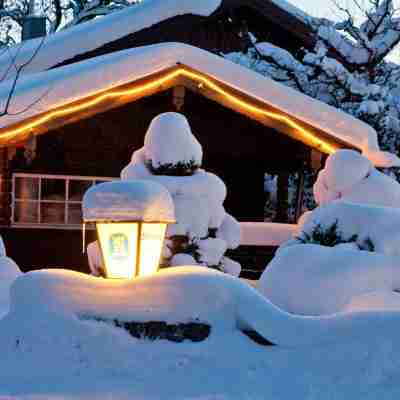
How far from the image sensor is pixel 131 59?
9484 millimetres

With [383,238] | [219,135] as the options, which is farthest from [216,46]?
[383,238]

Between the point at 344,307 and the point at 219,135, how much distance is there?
661 centimetres

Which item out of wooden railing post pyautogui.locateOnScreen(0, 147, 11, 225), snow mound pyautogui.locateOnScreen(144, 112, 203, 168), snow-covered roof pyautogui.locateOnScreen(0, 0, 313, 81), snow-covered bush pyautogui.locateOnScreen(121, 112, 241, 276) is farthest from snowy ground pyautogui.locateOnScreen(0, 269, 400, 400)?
snow-covered roof pyautogui.locateOnScreen(0, 0, 313, 81)

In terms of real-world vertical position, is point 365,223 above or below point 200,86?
below

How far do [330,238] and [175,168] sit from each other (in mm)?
2526

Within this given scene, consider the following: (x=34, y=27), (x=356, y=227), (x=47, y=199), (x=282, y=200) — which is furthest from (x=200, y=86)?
(x=34, y=27)

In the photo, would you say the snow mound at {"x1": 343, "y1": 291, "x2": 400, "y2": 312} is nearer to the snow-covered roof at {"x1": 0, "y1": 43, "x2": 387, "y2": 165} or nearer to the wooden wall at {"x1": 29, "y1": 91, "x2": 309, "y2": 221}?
the snow-covered roof at {"x1": 0, "y1": 43, "x2": 387, "y2": 165}

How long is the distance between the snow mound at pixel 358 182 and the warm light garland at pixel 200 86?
1.41 meters

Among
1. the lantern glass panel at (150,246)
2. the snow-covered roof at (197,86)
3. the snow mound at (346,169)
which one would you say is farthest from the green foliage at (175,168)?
the lantern glass panel at (150,246)

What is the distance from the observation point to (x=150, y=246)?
5340 millimetres

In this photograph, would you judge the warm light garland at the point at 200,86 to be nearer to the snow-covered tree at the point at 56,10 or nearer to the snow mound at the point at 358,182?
the snow mound at the point at 358,182

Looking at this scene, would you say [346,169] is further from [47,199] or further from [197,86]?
[47,199]

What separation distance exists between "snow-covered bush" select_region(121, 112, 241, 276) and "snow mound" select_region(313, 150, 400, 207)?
72.3 inches

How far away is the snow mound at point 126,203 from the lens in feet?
17.0
